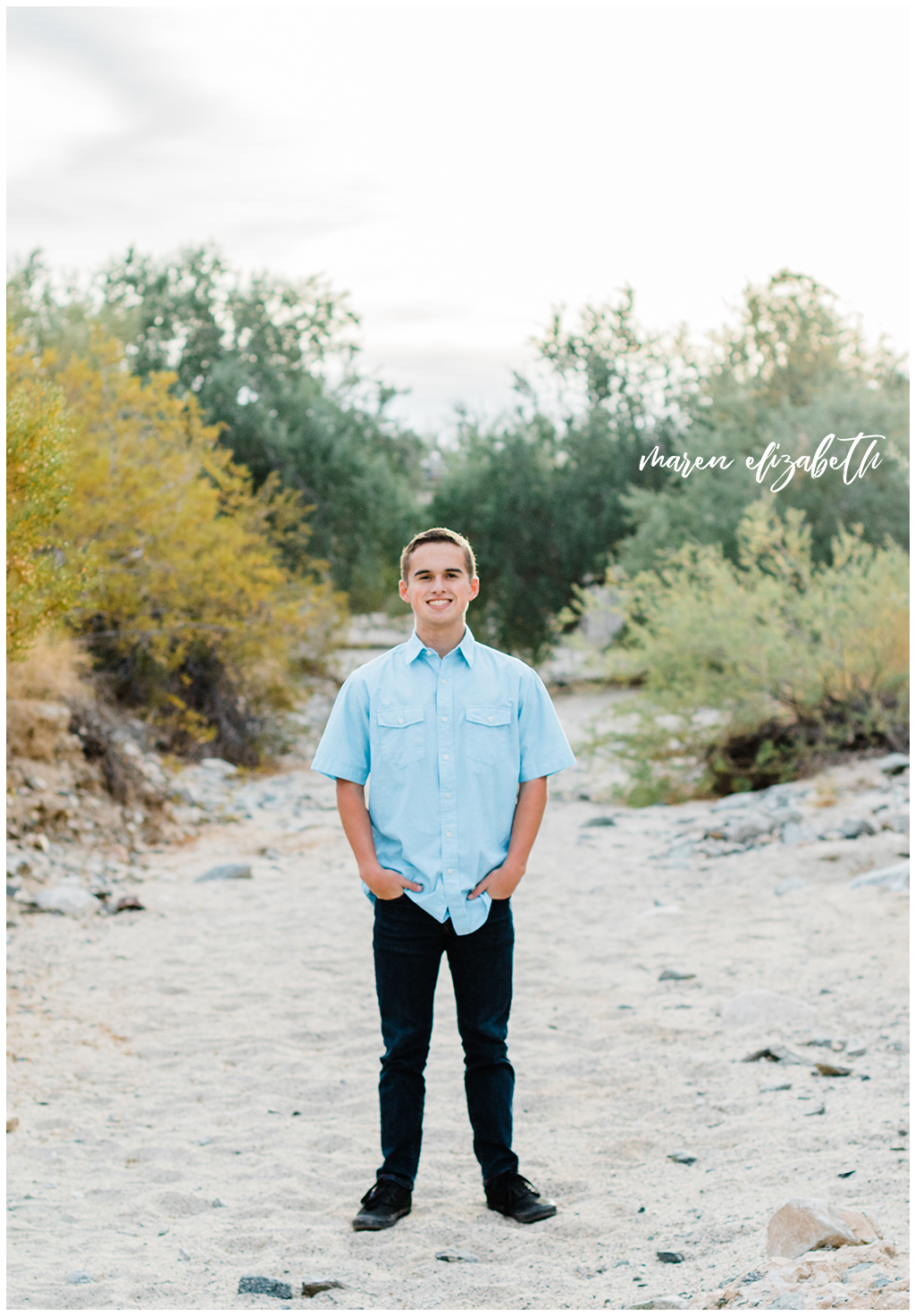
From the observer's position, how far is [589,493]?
20.7 meters

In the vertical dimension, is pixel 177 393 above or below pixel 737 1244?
above

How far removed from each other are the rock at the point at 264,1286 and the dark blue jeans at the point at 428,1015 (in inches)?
18.1

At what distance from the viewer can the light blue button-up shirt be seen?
10.0 ft

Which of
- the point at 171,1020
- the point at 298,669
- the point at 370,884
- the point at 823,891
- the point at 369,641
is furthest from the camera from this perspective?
the point at 369,641

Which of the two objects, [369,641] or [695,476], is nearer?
[695,476]

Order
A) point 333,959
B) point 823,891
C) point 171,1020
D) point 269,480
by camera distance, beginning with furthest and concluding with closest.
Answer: point 269,480, point 823,891, point 333,959, point 171,1020

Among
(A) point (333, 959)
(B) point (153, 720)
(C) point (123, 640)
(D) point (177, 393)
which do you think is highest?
(D) point (177, 393)

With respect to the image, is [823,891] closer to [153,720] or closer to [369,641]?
[153,720]

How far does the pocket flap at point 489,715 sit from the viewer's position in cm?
310

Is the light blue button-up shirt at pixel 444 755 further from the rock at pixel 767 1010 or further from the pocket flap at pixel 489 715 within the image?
the rock at pixel 767 1010

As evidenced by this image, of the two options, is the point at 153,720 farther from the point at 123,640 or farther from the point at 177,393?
the point at 177,393

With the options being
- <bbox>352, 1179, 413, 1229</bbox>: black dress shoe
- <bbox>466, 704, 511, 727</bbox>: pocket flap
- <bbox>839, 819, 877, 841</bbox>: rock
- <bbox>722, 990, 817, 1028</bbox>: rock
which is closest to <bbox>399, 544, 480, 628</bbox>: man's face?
<bbox>466, 704, 511, 727</bbox>: pocket flap

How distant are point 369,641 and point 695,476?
8279 mm

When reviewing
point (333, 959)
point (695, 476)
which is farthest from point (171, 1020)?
point (695, 476)
